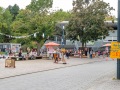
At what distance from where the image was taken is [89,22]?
5303cm

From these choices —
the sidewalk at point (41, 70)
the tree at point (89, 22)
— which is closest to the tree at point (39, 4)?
the tree at point (89, 22)

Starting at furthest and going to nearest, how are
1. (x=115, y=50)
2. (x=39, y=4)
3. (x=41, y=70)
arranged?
(x=39, y=4)
(x=41, y=70)
(x=115, y=50)

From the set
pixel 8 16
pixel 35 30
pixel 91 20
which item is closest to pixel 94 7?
pixel 91 20

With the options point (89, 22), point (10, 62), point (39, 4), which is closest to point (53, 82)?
point (10, 62)

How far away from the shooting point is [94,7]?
5431 cm

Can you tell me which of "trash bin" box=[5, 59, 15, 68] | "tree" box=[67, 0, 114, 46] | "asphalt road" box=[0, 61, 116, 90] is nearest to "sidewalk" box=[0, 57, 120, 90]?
"asphalt road" box=[0, 61, 116, 90]

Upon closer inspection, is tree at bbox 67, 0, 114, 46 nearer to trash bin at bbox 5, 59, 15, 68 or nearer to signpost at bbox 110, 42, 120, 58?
trash bin at bbox 5, 59, 15, 68

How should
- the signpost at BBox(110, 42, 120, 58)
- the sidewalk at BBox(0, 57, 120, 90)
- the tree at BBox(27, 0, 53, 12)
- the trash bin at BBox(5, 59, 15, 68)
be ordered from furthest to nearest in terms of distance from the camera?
1. the tree at BBox(27, 0, 53, 12)
2. the trash bin at BBox(5, 59, 15, 68)
3. the signpost at BBox(110, 42, 120, 58)
4. the sidewalk at BBox(0, 57, 120, 90)

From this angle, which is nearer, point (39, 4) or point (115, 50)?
point (115, 50)

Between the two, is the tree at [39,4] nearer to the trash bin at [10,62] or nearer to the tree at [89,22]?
the tree at [89,22]

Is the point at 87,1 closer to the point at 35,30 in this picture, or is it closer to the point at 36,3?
the point at 35,30

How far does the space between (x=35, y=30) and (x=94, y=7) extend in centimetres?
1021

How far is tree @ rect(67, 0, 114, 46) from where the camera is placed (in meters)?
52.9

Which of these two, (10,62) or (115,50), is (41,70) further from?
(115,50)
